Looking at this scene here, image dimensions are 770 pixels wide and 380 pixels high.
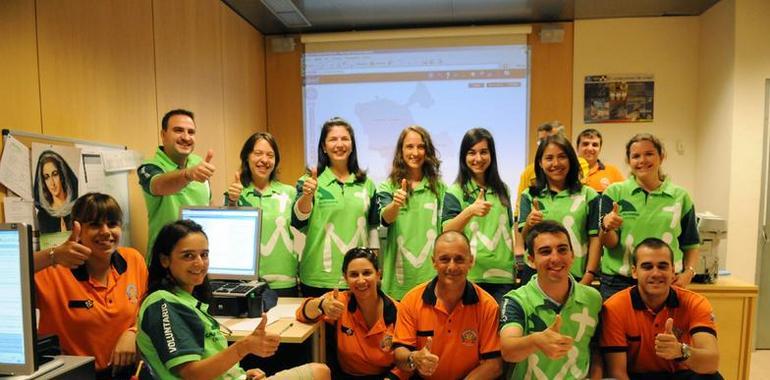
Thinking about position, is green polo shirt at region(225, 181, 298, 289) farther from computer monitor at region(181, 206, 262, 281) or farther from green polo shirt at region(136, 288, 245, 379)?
green polo shirt at region(136, 288, 245, 379)

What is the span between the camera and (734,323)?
9.05ft

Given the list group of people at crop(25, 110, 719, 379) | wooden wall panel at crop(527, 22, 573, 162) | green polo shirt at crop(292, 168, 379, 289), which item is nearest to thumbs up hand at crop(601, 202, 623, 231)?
group of people at crop(25, 110, 719, 379)

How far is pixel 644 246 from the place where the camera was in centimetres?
201

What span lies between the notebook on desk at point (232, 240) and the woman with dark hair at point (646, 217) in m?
1.77

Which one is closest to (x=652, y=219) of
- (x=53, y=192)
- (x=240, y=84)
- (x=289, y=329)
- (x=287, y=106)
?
(x=289, y=329)

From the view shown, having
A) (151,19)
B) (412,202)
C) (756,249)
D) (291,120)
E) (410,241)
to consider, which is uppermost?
(151,19)

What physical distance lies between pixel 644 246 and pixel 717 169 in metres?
2.90

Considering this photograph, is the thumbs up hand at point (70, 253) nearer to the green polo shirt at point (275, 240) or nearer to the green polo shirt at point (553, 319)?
the green polo shirt at point (275, 240)

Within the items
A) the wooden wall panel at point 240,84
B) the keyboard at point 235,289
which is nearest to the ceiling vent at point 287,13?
the wooden wall panel at point 240,84

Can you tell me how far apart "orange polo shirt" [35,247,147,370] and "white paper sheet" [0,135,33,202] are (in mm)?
592

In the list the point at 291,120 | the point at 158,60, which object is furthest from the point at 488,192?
the point at 291,120

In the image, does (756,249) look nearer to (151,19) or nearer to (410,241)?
(410,241)

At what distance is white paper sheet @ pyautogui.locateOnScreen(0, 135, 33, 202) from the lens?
2070mm

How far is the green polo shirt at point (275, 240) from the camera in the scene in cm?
259
